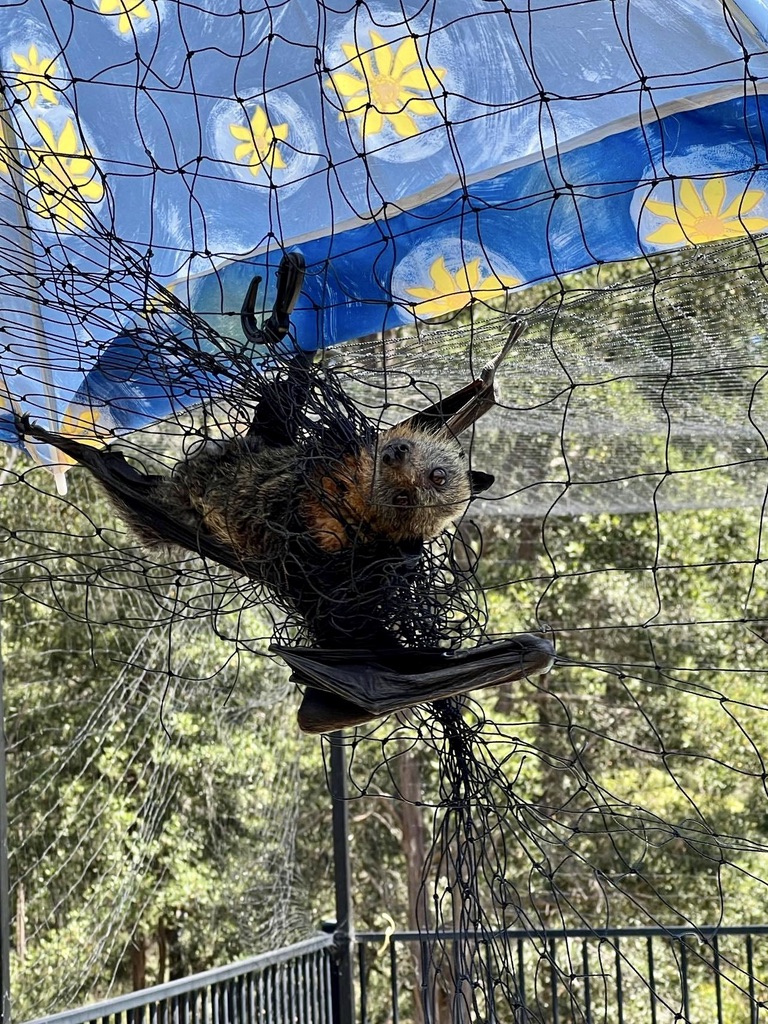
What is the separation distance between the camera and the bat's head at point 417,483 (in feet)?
5.84

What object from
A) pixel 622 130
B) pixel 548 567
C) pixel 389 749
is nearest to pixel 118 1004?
pixel 622 130

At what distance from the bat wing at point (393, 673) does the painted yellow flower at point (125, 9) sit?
4.01ft

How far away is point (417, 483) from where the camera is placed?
1.79 metres

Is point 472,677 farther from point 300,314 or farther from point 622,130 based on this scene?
point 300,314


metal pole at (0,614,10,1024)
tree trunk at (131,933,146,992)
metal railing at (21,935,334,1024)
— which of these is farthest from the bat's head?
tree trunk at (131,933,146,992)

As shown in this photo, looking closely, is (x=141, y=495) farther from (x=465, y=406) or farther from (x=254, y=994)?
(x=254, y=994)

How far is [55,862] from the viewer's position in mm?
7238

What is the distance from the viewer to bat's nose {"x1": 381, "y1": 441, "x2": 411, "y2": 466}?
178 centimetres

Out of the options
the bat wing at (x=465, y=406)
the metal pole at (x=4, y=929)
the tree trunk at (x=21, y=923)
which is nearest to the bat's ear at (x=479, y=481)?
the bat wing at (x=465, y=406)

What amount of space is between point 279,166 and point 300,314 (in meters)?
0.40

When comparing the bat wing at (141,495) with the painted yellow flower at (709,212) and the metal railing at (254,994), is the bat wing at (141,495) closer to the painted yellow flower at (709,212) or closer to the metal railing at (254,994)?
the painted yellow flower at (709,212)

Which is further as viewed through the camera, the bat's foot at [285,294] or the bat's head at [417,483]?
the bat's foot at [285,294]

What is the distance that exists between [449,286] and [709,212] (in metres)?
0.57

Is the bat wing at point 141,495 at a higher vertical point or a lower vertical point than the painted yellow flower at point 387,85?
lower
